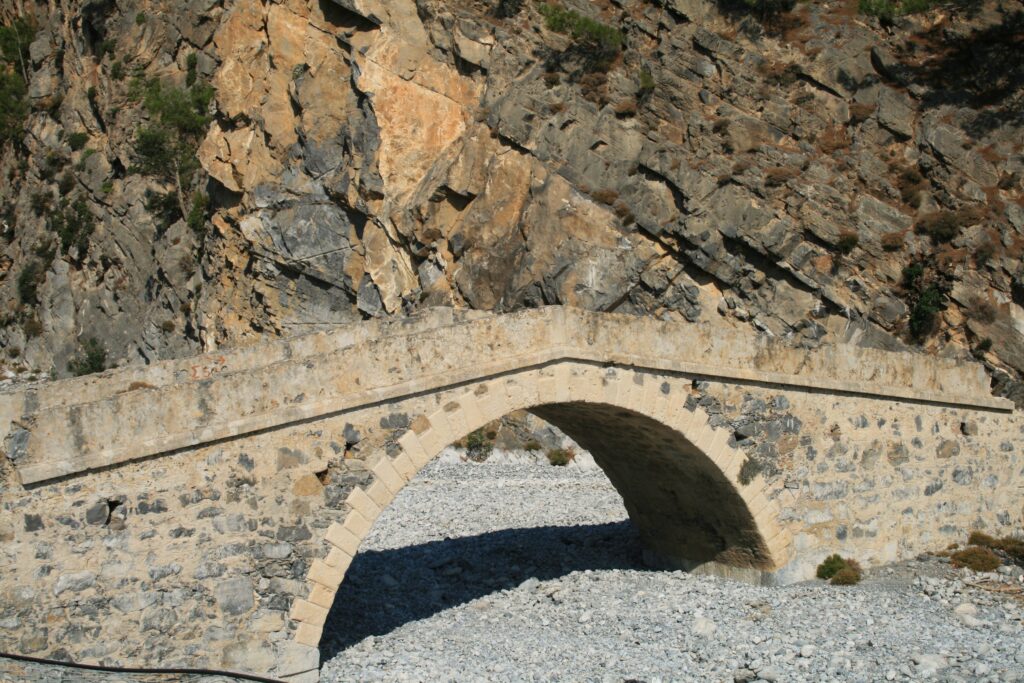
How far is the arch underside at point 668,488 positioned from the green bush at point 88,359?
86.7 ft

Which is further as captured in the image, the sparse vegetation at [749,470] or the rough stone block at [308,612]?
the sparse vegetation at [749,470]

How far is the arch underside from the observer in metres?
12.2

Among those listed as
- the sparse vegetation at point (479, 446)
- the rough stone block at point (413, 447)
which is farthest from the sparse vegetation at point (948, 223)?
the rough stone block at point (413, 447)

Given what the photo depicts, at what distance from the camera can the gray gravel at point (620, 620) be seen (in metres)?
9.96

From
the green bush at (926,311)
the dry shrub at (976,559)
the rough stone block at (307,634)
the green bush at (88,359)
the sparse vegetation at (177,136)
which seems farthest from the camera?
the sparse vegetation at (177,136)

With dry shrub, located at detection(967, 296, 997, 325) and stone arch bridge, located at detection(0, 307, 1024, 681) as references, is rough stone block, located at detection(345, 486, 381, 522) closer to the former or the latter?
stone arch bridge, located at detection(0, 307, 1024, 681)

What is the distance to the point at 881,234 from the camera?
27.1m

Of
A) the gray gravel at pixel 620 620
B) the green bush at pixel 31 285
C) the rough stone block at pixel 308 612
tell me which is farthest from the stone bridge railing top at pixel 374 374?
the green bush at pixel 31 285

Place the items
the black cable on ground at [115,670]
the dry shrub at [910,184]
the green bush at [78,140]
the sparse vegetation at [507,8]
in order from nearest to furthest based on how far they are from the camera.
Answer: the black cable on ground at [115,670]
the dry shrub at [910,184]
the sparse vegetation at [507,8]
the green bush at [78,140]

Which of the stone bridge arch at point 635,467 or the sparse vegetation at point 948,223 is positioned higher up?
the sparse vegetation at point 948,223

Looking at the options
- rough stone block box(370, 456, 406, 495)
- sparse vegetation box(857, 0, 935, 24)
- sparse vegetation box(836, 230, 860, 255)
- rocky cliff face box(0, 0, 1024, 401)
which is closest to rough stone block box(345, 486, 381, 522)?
rough stone block box(370, 456, 406, 495)

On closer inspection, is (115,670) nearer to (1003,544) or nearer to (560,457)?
(1003,544)

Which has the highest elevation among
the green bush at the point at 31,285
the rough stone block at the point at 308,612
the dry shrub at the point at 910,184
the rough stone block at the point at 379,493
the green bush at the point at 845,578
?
the green bush at the point at 31,285

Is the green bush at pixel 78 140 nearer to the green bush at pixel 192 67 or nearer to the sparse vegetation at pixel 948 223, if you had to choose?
the green bush at pixel 192 67
